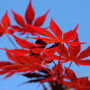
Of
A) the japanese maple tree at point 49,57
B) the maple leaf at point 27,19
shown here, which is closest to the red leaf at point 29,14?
the maple leaf at point 27,19

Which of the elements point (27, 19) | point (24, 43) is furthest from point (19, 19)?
point (24, 43)

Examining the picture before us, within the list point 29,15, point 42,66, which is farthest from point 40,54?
point 29,15

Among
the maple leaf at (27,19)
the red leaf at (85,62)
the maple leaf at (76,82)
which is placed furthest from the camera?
the maple leaf at (27,19)

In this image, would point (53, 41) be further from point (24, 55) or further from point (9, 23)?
point (9, 23)

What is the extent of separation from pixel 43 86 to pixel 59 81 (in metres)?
0.05

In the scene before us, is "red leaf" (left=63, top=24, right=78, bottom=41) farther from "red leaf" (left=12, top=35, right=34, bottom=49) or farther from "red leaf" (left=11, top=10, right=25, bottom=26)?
"red leaf" (left=11, top=10, right=25, bottom=26)

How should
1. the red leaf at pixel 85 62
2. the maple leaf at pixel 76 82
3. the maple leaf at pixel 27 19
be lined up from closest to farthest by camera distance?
the maple leaf at pixel 76 82
the red leaf at pixel 85 62
the maple leaf at pixel 27 19

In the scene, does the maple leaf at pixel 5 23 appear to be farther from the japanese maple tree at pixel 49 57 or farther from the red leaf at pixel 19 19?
the japanese maple tree at pixel 49 57

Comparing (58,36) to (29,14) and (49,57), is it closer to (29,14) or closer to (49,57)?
(49,57)

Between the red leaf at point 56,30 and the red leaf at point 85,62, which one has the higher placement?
the red leaf at point 56,30

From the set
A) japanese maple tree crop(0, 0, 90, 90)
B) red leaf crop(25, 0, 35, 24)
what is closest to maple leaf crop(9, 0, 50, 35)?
red leaf crop(25, 0, 35, 24)

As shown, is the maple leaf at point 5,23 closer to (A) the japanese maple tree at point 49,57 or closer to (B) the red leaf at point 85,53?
(A) the japanese maple tree at point 49,57

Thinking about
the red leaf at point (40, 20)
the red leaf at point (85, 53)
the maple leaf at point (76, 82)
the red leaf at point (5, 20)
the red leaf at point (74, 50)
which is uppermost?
the red leaf at point (5, 20)

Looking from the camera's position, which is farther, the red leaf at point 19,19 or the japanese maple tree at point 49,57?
the red leaf at point 19,19
